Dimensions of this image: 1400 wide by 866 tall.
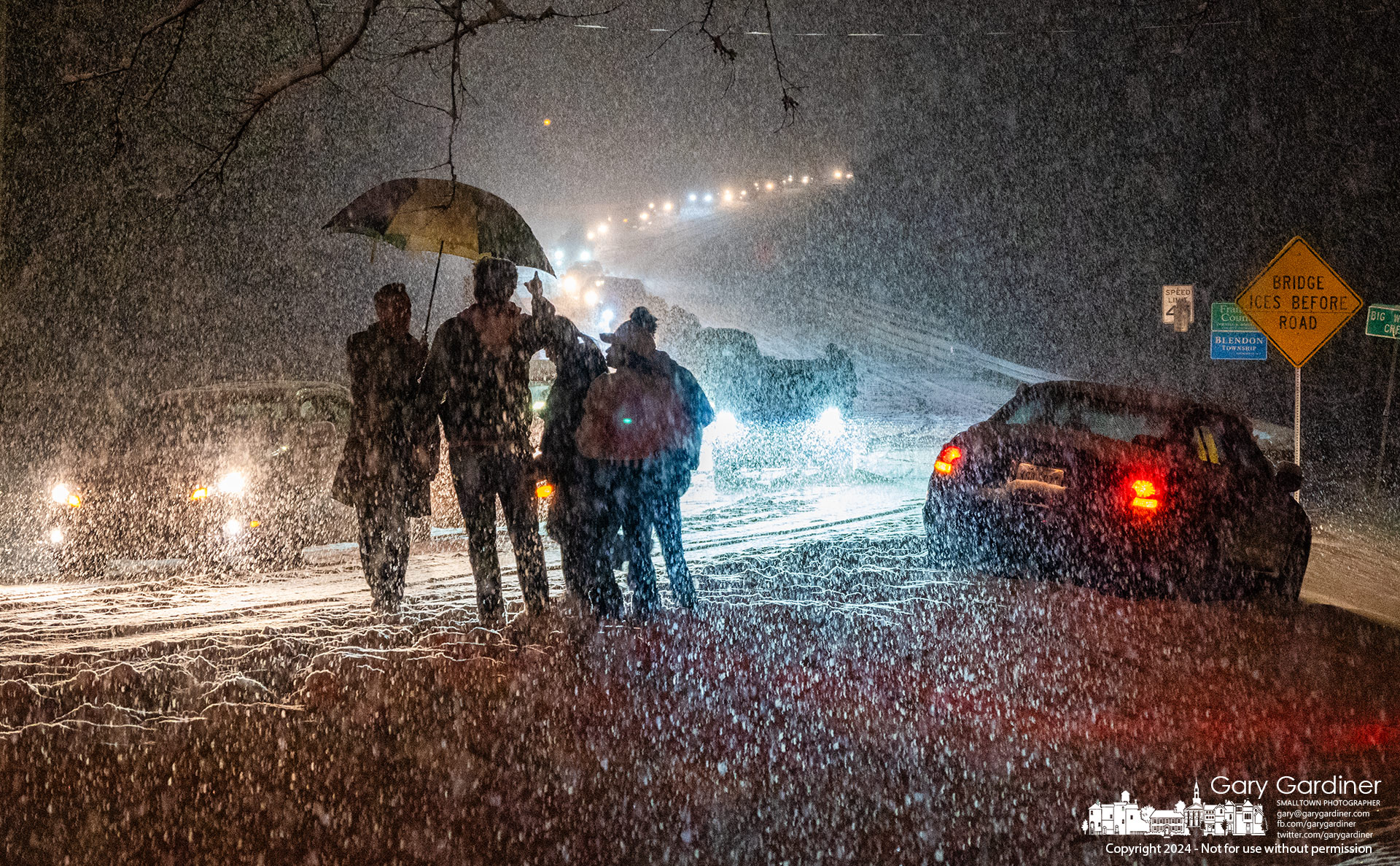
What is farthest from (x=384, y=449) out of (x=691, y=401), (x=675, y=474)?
(x=691, y=401)

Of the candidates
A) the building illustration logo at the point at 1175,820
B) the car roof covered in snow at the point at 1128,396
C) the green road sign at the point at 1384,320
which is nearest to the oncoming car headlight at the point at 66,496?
the car roof covered in snow at the point at 1128,396

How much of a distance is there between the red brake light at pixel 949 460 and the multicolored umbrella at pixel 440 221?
3.12 m

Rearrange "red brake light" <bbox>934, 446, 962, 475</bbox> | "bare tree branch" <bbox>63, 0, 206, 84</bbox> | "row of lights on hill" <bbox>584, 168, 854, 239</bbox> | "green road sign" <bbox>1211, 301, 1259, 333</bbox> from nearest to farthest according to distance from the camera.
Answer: "bare tree branch" <bbox>63, 0, 206, 84</bbox> → "red brake light" <bbox>934, 446, 962, 475</bbox> → "green road sign" <bbox>1211, 301, 1259, 333</bbox> → "row of lights on hill" <bbox>584, 168, 854, 239</bbox>

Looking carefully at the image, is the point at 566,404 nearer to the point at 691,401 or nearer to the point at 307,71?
the point at 691,401

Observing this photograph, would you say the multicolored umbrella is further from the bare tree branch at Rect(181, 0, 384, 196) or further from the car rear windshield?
the car rear windshield

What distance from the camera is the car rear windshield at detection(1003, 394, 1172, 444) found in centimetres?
713

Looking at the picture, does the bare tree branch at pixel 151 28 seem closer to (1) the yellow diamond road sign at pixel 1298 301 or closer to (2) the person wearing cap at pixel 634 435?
(2) the person wearing cap at pixel 634 435

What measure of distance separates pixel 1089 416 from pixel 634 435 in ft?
11.6

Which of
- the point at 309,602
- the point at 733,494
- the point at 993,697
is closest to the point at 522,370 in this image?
the point at 309,602

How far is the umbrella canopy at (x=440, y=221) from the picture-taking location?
6.18m

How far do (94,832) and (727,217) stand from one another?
263 ft

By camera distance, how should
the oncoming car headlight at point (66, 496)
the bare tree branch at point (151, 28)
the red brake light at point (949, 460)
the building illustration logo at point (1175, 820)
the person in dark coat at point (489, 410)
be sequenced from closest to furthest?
1. the building illustration logo at point (1175, 820)
2. the bare tree branch at point (151, 28)
3. the person in dark coat at point (489, 410)
4. the oncoming car headlight at point (66, 496)
5. the red brake light at point (949, 460)

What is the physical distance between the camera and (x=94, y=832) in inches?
118

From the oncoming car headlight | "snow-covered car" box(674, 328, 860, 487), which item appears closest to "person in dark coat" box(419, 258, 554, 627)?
the oncoming car headlight
